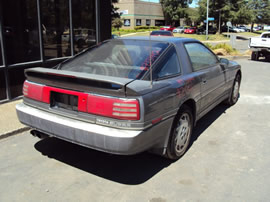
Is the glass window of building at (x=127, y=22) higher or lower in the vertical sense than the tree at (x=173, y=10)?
lower

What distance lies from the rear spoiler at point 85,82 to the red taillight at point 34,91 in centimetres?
8

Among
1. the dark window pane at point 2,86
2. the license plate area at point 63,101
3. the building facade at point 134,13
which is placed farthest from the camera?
the building facade at point 134,13

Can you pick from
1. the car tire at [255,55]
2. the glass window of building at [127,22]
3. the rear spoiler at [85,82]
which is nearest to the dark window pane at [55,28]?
the rear spoiler at [85,82]

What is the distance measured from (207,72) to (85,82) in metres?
2.34

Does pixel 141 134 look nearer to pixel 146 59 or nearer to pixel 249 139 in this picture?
pixel 146 59

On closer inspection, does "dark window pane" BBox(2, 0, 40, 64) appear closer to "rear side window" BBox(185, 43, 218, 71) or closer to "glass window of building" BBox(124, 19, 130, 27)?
"rear side window" BBox(185, 43, 218, 71)

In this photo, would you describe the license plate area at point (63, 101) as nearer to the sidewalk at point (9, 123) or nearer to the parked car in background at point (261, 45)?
the sidewalk at point (9, 123)

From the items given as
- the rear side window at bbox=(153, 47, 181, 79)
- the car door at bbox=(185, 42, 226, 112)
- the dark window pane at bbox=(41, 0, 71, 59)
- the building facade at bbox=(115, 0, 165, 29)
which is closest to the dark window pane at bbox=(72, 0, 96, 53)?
the dark window pane at bbox=(41, 0, 71, 59)

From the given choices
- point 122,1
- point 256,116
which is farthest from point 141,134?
point 122,1

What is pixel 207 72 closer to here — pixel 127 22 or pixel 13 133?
pixel 13 133

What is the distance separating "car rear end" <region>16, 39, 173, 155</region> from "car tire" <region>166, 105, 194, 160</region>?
31 centimetres

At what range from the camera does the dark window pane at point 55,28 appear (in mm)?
7133

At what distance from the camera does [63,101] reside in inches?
134

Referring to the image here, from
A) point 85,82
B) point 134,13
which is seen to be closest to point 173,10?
point 134,13
